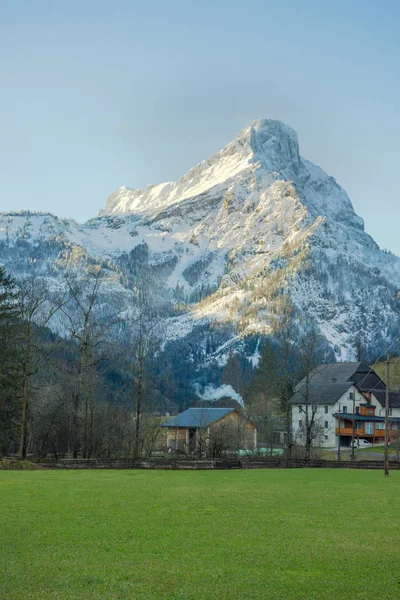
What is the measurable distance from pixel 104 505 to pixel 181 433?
6892 centimetres

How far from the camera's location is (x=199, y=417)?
294 ft

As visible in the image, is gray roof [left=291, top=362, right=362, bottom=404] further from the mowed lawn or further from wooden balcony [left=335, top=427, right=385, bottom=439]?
the mowed lawn

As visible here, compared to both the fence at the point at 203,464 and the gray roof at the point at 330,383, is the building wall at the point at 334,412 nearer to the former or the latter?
the gray roof at the point at 330,383

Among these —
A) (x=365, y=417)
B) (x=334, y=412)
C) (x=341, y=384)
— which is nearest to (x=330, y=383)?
(x=341, y=384)

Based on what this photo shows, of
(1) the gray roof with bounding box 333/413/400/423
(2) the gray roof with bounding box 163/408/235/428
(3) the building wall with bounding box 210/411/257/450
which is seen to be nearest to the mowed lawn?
(3) the building wall with bounding box 210/411/257/450

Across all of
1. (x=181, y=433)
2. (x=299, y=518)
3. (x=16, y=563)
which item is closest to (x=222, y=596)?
(x=16, y=563)

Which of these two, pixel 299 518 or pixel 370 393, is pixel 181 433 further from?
pixel 299 518

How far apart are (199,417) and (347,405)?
23661 millimetres

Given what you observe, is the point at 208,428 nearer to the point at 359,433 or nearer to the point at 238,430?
the point at 238,430

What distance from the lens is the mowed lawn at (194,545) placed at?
13.2 meters

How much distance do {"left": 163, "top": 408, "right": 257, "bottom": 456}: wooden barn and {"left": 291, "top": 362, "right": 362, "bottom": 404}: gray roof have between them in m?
13.3

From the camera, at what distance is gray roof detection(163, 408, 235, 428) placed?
281 feet

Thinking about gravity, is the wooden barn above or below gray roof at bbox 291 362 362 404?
below

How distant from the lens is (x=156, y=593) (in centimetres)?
1280
